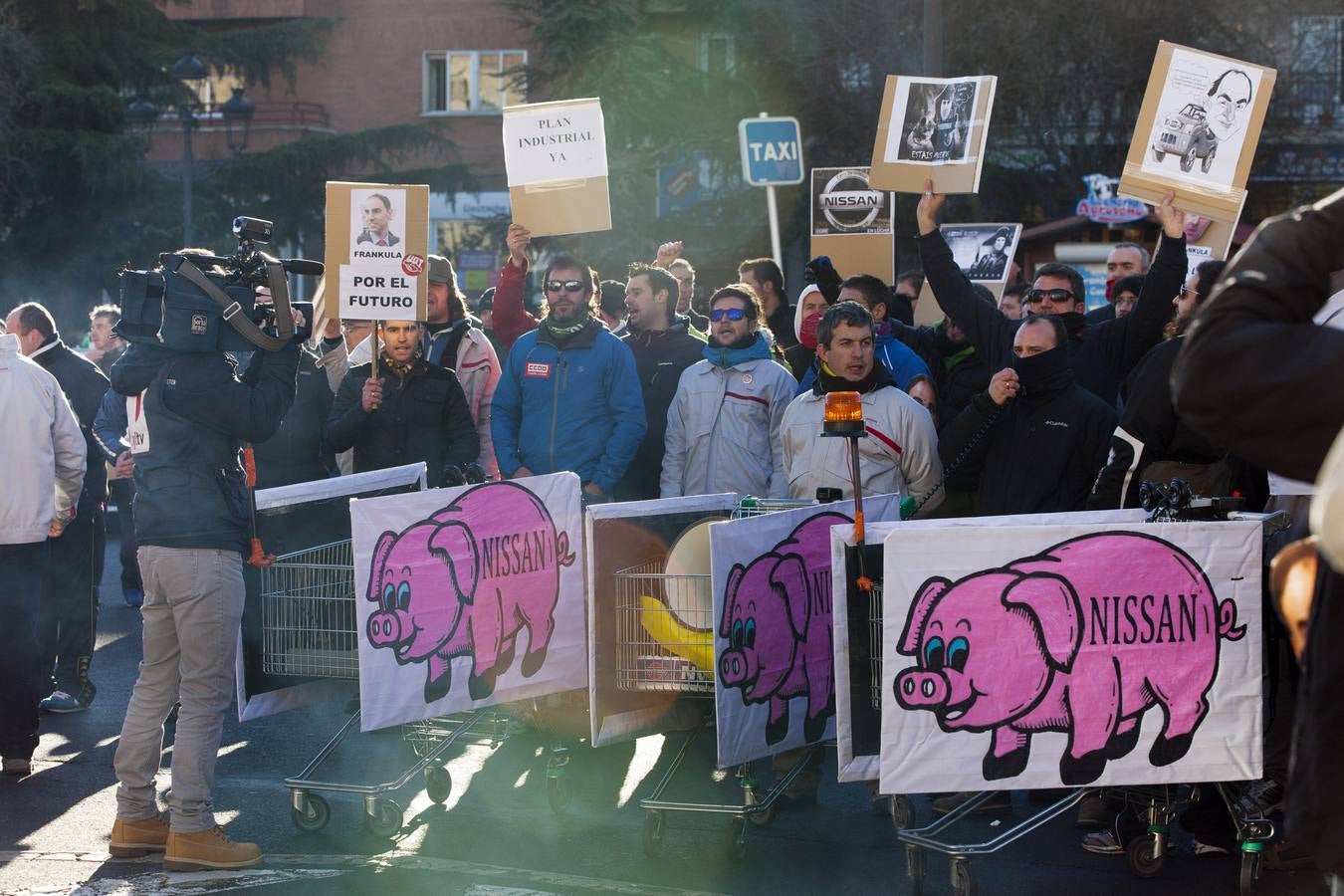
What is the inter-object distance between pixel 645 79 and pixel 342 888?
2145cm

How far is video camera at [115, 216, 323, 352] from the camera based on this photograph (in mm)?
6031

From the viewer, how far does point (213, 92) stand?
123ft

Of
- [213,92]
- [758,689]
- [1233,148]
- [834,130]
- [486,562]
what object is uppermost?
[213,92]

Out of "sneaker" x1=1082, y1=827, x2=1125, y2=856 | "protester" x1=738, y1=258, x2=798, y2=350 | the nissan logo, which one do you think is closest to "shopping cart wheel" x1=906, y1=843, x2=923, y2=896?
"sneaker" x1=1082, y1=827, x2=1125, y2=856

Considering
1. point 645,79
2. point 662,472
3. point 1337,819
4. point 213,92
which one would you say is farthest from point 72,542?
point 213,92

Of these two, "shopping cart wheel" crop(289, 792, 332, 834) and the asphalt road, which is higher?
"shopping cart wheel" crop(289, 792, 332, 834)

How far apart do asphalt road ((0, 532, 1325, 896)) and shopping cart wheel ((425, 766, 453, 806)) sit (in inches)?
2.5

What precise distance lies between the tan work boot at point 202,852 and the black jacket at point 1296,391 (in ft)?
14.0

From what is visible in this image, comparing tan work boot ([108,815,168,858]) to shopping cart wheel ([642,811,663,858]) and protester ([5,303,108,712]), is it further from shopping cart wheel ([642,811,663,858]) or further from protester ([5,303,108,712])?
protester ([5,303,108,712])

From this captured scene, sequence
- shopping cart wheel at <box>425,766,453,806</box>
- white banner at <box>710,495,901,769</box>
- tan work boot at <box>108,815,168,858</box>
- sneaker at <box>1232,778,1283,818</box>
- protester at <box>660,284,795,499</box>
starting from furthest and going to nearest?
protester at <box>660,284,795,499</box> < shopping cart wheel at <box>425,766,453,806</box> < tan work boot at <box>108,815,168,858</box> < white banner at <box>710,495,901,769</box> < sneaker at <box>1232,778,1283,818</box>

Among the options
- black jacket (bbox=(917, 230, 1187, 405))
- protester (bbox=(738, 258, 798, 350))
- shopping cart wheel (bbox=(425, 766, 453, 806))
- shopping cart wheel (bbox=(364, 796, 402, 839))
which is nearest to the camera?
shopping cart wheel (bbox=(364, 796, 402, 839))

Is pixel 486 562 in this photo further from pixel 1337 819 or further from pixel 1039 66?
pixel 1039 66

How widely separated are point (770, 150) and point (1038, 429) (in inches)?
294

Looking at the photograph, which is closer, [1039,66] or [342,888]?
[342,888]
